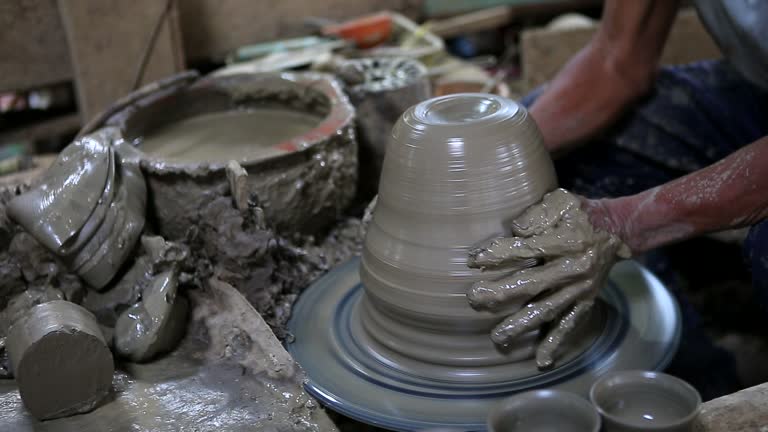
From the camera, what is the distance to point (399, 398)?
174 cm

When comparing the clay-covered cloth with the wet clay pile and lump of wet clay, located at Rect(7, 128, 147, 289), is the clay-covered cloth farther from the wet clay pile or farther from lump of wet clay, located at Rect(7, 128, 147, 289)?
lump of wet clay, located at Rect(7, 128, 147, 289)

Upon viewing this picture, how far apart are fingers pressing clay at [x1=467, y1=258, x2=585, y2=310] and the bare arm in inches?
37.1

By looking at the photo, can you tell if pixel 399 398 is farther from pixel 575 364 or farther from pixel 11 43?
pixel 11 43

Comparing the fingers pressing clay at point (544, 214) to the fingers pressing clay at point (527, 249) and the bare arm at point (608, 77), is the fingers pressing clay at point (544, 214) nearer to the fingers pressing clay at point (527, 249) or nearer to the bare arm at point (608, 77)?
the fingers pressing clay at point (527, 249)

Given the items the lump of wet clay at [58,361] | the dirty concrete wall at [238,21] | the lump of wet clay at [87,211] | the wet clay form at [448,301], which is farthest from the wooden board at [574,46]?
the lump of wet clay at [58,361]

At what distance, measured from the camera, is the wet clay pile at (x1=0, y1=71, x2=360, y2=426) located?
1922 mm

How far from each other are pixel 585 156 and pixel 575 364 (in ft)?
3.47

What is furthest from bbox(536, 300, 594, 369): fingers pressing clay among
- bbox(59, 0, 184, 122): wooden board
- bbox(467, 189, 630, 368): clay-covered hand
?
bbox(59, 0, 184, 122): wooden board

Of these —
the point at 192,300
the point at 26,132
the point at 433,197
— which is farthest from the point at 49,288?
the point at 26,132

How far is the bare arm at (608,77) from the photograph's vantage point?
2535 millimetres

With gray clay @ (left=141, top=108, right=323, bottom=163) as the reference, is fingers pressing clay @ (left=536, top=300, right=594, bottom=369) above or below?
below

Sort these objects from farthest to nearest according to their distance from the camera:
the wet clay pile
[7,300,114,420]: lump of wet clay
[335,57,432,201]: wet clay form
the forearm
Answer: [335,57,432,201]: wet clay form < the wet clay pile < the forearm < [7,300,114,420]: lump of wet clay

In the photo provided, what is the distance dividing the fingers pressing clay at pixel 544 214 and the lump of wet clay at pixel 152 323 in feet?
2.83

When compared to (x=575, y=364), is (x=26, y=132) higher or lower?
lower
